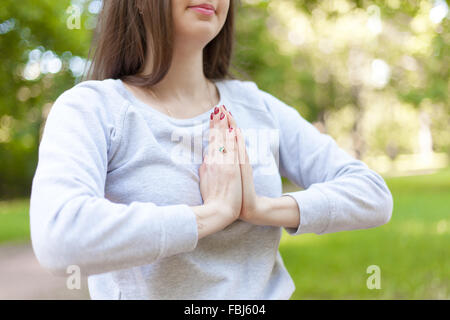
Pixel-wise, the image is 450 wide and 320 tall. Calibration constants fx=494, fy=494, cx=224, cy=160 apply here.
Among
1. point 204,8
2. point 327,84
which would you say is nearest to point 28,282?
point 204,8

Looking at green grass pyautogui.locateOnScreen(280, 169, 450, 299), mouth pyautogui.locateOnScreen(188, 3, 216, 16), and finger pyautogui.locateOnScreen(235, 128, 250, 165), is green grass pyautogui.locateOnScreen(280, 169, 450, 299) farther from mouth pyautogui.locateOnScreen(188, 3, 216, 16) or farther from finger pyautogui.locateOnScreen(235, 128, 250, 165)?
mouth pyautogui.locateOnScreen(188, 3, 216, 16)

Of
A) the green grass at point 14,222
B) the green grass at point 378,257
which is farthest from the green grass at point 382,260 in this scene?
the green grass at point 14,222

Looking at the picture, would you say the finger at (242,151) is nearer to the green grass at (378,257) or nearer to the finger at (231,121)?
the finger at (231,121)

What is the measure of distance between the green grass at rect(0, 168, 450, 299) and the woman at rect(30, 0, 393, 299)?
405 cm

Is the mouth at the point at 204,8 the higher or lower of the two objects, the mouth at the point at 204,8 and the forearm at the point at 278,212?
the higher

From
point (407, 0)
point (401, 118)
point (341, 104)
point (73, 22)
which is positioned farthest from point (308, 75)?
point (73, 22)

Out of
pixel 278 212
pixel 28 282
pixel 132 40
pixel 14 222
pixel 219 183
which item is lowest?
pixel 14 222

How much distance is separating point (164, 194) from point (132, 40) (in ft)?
1.86

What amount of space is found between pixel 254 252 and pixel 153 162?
43cm

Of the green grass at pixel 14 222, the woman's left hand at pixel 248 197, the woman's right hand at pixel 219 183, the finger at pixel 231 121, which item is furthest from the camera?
the green grass at pixel 14 222

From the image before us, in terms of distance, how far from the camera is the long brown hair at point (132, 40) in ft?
5.06

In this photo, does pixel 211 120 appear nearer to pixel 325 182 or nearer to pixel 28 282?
pixel 325 182

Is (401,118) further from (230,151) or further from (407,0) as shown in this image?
(230,151)

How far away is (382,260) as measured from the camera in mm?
7184
